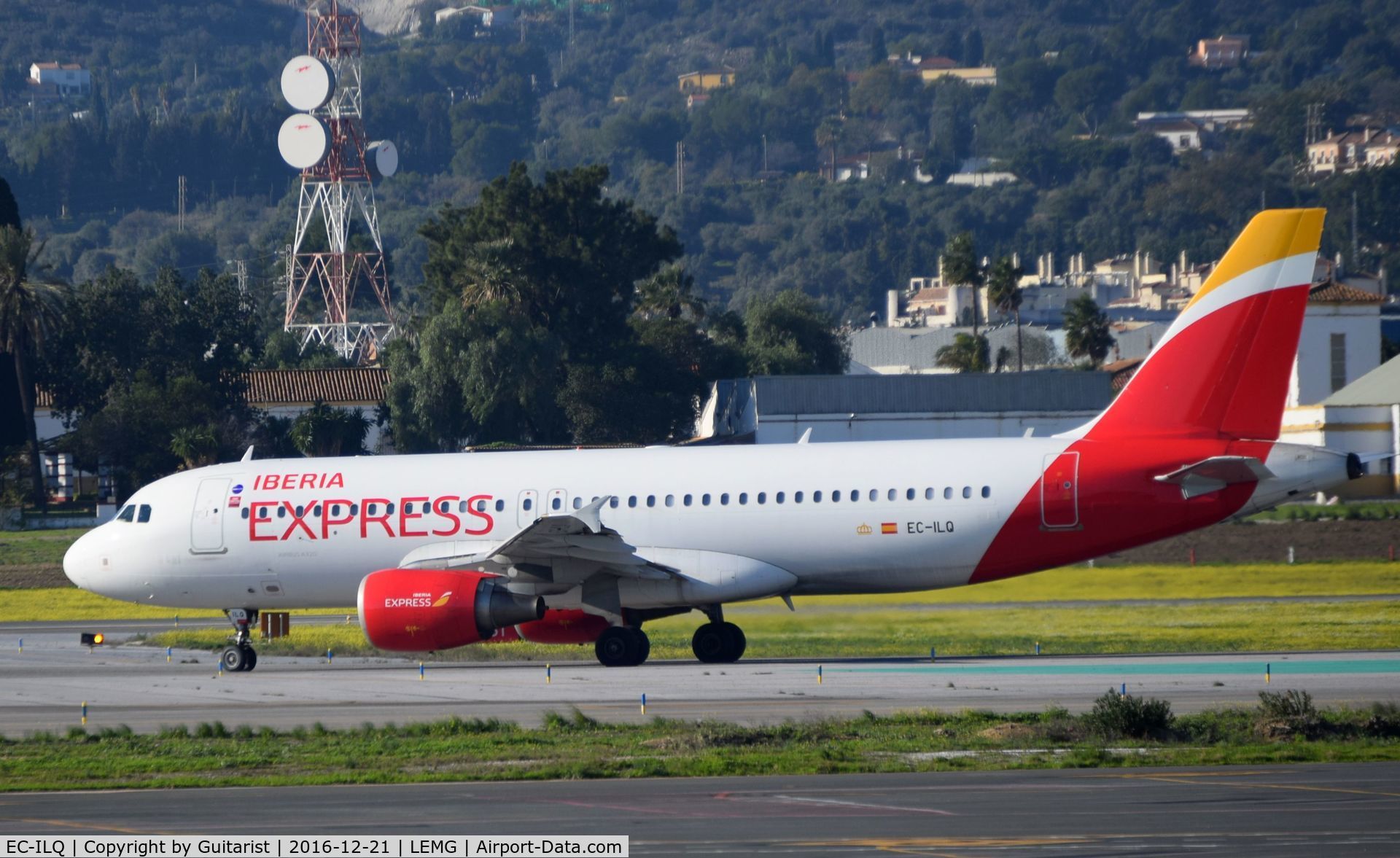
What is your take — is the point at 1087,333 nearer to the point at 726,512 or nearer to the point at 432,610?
the point at 726,512

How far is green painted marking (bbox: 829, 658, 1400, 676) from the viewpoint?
2666cm

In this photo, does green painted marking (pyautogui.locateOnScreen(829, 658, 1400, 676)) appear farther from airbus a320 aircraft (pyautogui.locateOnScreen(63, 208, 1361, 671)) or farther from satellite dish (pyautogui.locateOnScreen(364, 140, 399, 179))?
satellite dish (pyautogui.locateOnScreen(364, 140, 399, 179))

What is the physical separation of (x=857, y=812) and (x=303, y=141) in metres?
112

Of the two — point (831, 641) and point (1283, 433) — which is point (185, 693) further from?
point (1283, 433)

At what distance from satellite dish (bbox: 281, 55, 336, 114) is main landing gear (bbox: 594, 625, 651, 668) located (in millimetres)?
95143

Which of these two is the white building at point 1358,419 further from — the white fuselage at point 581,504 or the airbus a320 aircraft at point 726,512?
the white fuselage at point 581,504

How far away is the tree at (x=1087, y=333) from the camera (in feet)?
330

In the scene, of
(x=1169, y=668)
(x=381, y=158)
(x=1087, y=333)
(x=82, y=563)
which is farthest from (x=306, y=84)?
(x=1169, y=668)

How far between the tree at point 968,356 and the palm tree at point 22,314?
51.5 meters

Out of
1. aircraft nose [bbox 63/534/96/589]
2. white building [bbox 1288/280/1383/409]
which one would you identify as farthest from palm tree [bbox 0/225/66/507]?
white building [bbox 1288/280/1383/409]

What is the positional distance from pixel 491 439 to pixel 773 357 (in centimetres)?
2683

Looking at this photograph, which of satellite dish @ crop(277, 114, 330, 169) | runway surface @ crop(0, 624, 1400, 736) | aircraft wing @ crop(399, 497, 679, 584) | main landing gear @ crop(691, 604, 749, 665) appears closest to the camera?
runway surface @ crop(0, 624, 1400, 736)

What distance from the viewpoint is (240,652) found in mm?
31703

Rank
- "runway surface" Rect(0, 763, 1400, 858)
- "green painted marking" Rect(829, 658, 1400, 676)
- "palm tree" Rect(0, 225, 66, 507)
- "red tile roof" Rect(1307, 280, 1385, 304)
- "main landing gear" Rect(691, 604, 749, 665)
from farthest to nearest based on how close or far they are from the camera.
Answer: "red tile roof" Rect(1307, 280, 1385, 304)
"palm tree" Rect(0, 225, 66, 507)
"main landing gear" Rect(691, 604, 749, 665)
"green painted marking" Rect(829, 658, 1400, 676)
"runway surface" Rect(0, 763, 1400, 858)
